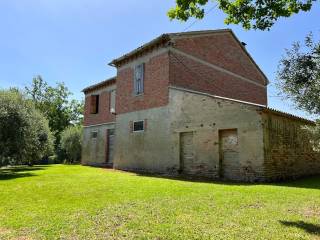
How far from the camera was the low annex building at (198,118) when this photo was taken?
1288 cm

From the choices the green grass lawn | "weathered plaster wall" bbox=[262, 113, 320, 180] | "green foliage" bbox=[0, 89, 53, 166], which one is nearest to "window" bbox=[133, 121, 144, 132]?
"green foliage" bbox=[0, 89, 53, 166]

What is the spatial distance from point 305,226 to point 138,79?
48.7 feet

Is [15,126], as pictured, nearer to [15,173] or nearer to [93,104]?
[15,173]

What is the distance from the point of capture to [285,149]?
534 inches

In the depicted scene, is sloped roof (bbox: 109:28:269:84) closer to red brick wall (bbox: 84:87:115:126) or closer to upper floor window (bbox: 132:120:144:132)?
red brick wall (bbox: 84:87:115:126)

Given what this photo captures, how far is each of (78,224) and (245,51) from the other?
20.2 meters

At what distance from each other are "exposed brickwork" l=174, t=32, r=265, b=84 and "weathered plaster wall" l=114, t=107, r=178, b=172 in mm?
4291

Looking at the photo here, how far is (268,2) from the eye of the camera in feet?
23.7

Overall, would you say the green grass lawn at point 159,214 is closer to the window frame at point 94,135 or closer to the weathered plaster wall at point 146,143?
the weathered plaster wall at point 146,143

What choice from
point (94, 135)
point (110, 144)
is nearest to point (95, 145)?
point (94, 135)

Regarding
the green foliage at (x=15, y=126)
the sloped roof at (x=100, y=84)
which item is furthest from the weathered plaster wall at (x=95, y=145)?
the green foliage at (x=15, y=126)

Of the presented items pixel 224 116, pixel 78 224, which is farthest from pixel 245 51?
pixel 78 224

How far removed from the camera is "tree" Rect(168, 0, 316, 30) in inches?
282

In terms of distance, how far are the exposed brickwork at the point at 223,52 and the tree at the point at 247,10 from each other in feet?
30.4
